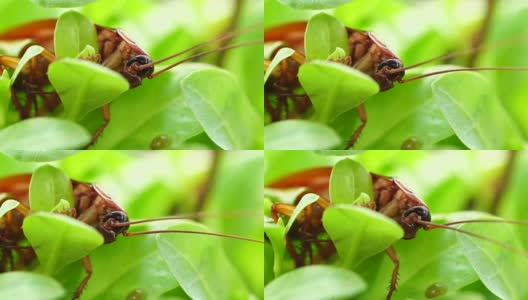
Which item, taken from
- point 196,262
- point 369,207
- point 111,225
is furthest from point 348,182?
point 111,225

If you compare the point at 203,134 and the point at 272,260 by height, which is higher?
the point at 203,134

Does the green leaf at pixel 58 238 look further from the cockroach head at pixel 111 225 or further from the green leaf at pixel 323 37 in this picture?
the green leaf at pixel 323 37

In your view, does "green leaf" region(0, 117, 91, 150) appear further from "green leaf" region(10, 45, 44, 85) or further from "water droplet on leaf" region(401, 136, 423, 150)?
"water droplet on leaf" region(401, 136, 423, 150)

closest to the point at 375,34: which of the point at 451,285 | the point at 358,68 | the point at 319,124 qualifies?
the point at 358,68

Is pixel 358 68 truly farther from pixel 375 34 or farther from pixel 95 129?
pixel 95 129

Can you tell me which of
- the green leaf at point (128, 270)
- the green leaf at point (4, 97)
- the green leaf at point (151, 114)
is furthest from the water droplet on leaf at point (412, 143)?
the green leaf at point (4, 97)
